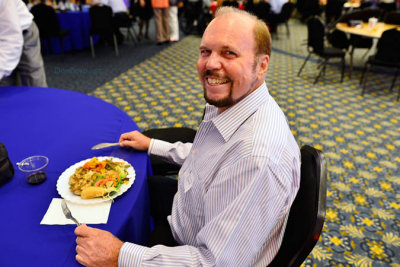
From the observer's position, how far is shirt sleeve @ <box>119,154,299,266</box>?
82cm

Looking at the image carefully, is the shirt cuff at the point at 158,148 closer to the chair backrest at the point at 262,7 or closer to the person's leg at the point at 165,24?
the person's leg at the point at 165,24

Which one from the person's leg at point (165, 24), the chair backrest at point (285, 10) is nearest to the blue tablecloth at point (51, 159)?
the person's leg at point (165, 24)

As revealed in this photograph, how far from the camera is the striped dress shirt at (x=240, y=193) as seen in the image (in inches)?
32.3

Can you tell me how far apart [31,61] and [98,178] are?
7.10 ft

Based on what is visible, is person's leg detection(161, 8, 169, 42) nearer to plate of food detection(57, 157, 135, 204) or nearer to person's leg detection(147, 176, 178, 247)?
person's leg detection(147, 176, 178, 247)

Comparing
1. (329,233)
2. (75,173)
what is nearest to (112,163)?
(75,173)

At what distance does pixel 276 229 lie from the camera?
93 cm

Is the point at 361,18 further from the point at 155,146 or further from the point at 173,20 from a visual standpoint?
the point at 155,146

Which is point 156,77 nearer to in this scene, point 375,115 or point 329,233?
point 375,115

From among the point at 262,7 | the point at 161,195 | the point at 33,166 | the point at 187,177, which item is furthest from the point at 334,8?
the point at 33,166

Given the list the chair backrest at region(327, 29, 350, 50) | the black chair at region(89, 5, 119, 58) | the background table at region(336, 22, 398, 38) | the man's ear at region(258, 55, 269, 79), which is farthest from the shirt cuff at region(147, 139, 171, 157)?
the chair backrest at region(327, 29, 350, 50)

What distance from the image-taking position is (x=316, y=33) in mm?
4238

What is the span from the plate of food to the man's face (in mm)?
458

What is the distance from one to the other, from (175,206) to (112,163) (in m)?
0.31
